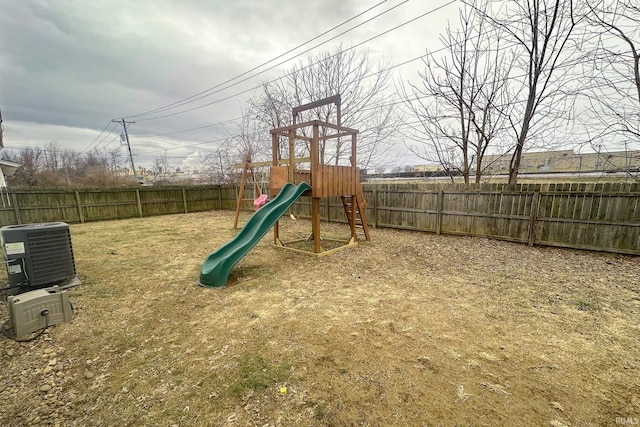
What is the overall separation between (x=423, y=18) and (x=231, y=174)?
13425 mm

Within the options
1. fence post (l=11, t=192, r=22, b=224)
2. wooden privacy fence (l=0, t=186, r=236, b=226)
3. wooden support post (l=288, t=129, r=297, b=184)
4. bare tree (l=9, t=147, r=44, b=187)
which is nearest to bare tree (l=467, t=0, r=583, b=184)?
wooden support post (l=288, t=129, r=297, b=184)

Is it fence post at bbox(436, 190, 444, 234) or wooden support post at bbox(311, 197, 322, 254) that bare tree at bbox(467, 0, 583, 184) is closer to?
fence post at bbox(436, 190, 444, 234)

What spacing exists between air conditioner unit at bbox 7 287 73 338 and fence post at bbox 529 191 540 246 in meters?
8.00

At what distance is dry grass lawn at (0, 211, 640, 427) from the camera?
1.53m

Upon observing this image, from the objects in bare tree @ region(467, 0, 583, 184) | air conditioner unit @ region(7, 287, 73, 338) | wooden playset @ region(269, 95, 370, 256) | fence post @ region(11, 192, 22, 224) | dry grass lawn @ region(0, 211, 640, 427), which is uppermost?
bare tree @ region(467, 0, 583, 184)

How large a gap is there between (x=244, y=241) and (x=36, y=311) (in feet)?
8.16

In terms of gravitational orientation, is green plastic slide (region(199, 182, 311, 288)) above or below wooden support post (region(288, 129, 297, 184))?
below

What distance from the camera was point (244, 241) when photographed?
173 inches

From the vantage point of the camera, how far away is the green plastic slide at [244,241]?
142 inches

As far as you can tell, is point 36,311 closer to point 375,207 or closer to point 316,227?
point 316,227

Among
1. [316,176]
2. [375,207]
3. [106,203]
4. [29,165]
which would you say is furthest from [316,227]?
[29,165]

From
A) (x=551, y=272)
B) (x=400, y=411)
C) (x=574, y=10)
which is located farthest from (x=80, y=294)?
(x=574, y=10)

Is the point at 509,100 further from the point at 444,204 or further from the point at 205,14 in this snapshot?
the point at 205,14

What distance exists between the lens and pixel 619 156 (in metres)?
4.97
